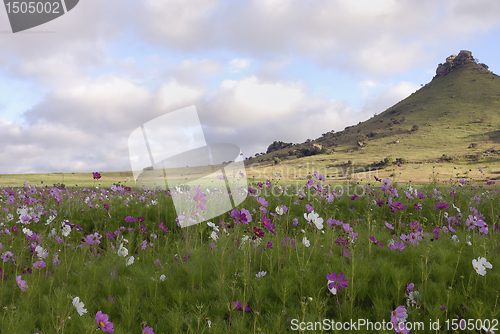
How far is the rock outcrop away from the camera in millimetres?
131025

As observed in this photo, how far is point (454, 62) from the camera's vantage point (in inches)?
5256

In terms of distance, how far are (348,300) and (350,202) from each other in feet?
16.4

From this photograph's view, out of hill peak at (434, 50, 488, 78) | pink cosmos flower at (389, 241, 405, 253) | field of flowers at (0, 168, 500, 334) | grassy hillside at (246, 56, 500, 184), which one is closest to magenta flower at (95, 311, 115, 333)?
field of flowers at (0, 168, 500, 334)

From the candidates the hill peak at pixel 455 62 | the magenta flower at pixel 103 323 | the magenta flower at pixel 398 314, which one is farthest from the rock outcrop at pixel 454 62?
the magenta flower at pixel 103 323

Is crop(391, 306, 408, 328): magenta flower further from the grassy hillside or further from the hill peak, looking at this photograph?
the hill peak

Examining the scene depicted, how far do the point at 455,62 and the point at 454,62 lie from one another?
0.54 m

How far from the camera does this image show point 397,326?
2.13 meters

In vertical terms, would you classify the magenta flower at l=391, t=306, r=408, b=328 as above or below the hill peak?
below

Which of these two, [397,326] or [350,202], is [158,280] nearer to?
[397,326]

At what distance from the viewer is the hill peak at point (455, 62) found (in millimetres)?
130837

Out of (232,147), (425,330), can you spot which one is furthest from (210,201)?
(425,330)

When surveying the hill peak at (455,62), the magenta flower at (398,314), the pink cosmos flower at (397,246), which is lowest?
the pink cosmos flower at (397,246)

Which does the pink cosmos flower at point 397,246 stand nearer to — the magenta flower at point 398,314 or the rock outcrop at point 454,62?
the magenta flower at point 398,314

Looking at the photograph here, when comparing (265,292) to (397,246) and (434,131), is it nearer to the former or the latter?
(397,246)
